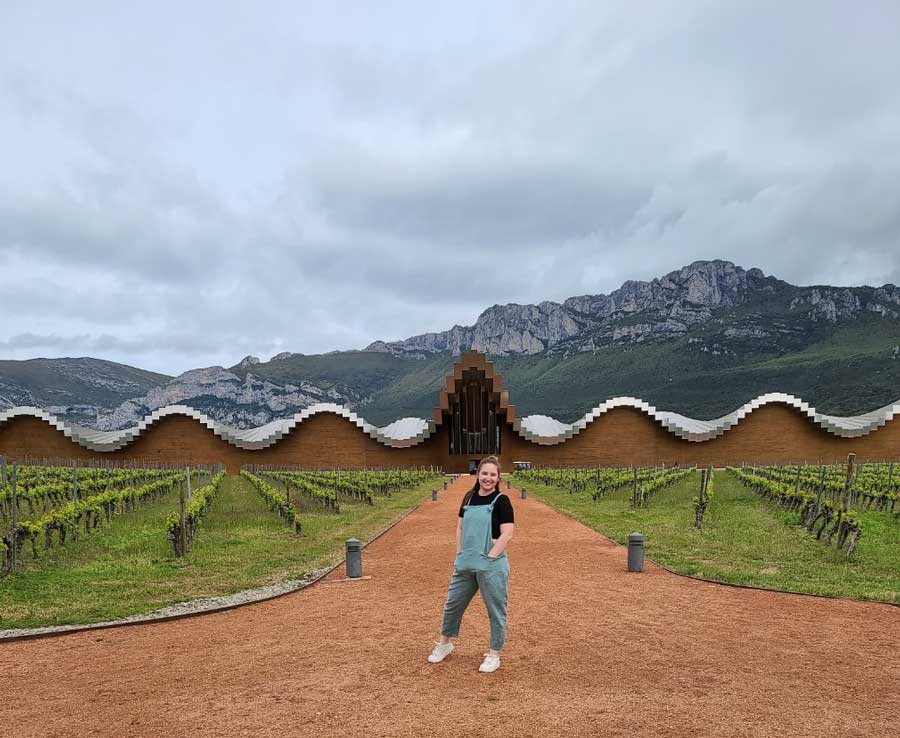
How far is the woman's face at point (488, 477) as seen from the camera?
722 cm

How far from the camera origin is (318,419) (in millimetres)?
63000

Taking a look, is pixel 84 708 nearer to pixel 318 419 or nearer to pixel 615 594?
pixel 615 594

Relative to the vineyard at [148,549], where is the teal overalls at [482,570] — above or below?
above

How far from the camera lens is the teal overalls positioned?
7.16m

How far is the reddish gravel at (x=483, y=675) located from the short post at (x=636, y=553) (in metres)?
1.46

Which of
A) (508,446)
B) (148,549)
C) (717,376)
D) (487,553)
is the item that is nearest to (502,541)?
(487,553)

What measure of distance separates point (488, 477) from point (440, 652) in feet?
7.83

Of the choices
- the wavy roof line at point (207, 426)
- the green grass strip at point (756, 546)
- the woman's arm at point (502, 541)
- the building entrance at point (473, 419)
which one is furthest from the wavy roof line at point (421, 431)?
the woman's arm at point (502, 541)

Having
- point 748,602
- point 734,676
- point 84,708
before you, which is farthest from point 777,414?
point 84,708

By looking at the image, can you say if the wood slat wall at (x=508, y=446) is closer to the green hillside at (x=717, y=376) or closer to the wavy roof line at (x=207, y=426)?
the wavy roof line at (x=207, y=426)

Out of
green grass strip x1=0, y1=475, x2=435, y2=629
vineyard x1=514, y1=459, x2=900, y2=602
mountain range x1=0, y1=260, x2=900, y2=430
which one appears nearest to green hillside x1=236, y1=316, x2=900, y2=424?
mountain range x1=0, y1=260, x2=900, y2=430

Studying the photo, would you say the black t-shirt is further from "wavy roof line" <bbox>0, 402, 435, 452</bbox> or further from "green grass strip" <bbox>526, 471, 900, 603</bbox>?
"wavy roof line" <bbox>0, 402, 435, 452</bbox>

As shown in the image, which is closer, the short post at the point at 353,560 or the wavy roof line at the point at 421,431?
the short post at the point at 353,560

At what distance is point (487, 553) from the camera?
7168 mm
